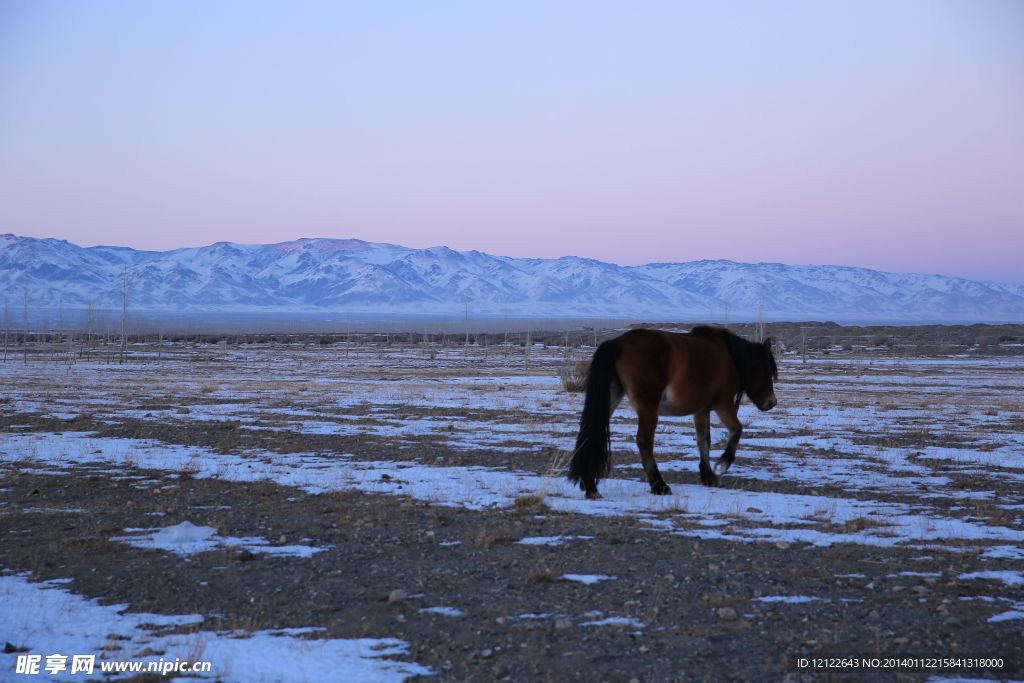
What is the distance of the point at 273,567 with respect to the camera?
23.7 feet

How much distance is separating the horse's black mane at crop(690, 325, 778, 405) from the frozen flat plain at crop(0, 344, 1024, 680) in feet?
4.63

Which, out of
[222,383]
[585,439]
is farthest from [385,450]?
[222,383]

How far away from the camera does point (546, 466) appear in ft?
41.8

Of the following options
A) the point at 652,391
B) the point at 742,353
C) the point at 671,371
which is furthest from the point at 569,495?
the point at 742,353

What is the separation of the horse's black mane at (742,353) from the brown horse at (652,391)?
0.62 feet

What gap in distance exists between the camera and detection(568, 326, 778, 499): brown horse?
33.6 feet

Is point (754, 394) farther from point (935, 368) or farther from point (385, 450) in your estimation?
point (935, 368)

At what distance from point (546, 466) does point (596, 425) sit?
2773 mm

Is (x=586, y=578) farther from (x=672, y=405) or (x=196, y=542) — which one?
(x=672, y=405)

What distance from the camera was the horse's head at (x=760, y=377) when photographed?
11945 millimetres

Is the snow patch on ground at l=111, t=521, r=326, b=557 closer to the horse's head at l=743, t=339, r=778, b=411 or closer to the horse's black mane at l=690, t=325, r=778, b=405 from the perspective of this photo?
the horse's black mane at l=690, t=325, r=778, b=405

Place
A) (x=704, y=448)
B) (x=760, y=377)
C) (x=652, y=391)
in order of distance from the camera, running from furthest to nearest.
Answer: (x=760, y=377) < (x=704, y=448) < (x=652, y=391)

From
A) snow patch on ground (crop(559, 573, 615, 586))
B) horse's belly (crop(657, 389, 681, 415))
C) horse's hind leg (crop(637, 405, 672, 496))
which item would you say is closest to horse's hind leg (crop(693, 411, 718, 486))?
horse's belly (crop(657, 389, 681, 415))

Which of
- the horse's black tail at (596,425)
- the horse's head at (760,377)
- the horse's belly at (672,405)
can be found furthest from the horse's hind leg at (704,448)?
the horse's black tail at (596,425)
